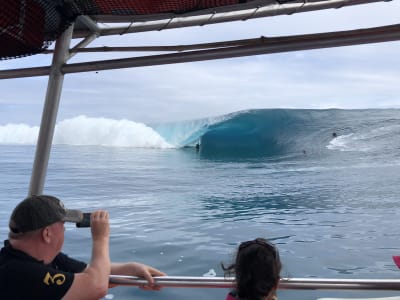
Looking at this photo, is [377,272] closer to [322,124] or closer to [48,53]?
[48,53]

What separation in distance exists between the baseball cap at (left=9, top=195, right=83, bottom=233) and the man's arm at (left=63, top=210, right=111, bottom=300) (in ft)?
0.22

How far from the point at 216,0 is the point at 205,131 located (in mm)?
19965

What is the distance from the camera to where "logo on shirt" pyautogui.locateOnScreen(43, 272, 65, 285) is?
28.6 inches

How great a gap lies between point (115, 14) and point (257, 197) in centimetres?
908

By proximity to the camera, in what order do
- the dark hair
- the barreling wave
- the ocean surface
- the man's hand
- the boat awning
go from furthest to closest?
the barreling wave < the ocean surface < the boat awning < the man's hand < the dark hair

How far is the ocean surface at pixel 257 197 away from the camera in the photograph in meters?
5.54

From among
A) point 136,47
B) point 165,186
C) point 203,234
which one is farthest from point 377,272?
point 165,186

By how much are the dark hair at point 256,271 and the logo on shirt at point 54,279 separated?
283 mm

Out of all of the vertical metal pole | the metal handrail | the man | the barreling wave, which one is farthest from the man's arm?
the barreling wave

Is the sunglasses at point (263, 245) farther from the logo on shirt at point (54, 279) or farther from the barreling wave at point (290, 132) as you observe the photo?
the barreling wave at point (290, 132)

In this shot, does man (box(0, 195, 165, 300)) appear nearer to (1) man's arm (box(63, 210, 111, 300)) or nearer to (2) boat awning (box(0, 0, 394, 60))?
(1) man's arm (box(63, 210, 111, 300))

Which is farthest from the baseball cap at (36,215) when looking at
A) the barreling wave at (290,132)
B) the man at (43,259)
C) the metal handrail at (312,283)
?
the barreling wave at (290,132)

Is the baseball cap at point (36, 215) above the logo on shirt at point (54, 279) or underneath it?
above

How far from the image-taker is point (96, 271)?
78 cm
